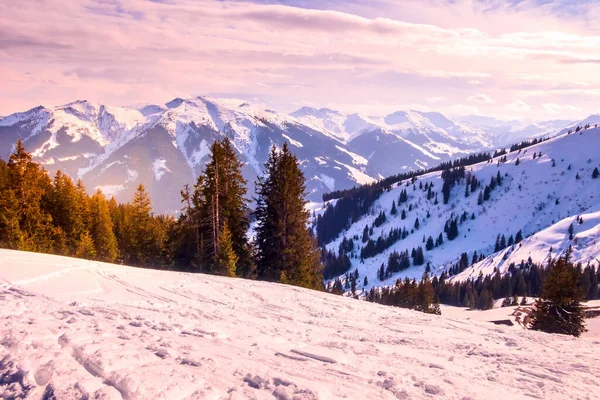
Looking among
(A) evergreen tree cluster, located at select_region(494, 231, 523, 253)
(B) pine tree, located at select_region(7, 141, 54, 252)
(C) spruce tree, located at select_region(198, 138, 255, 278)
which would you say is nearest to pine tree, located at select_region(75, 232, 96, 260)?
(B) pine tree, located at select_region(7, 141, 54, 252)

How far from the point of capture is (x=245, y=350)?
9594mm

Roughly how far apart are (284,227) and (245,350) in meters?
22.2

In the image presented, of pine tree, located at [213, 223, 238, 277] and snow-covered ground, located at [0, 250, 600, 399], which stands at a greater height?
pine tree, located at [213, 223, 238, 277]

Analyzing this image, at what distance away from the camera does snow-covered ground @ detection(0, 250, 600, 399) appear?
7352mm

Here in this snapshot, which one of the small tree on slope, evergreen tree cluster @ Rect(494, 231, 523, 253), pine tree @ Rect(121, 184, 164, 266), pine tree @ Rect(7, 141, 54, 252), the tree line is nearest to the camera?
the tree line

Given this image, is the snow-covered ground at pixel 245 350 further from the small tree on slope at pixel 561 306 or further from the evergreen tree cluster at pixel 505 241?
the evergreen tree cluster at pixel 505 241

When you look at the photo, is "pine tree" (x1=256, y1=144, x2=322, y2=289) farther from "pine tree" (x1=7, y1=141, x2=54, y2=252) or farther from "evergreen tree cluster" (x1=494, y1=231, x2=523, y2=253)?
"evergreen tree cluster" (x1=494, y1=231, x2=523, y2=253)

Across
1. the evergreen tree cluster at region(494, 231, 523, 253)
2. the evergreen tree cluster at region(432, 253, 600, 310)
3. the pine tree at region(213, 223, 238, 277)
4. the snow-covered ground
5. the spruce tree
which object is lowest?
the evergreen tree cluster at region(432, 253, 600, 310)

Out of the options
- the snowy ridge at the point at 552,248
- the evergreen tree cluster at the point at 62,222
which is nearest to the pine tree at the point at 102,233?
the evergreen tree cluster at the point at 62,222

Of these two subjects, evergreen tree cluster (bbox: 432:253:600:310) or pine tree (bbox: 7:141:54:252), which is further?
evergreen tree cluster (bbox: 432:253:600:310)

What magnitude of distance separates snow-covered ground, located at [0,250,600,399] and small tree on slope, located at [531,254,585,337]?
26.0m

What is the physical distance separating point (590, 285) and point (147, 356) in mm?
A: 141243

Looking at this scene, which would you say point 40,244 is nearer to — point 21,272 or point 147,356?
point 21,272

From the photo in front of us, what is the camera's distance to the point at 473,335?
537 inches
